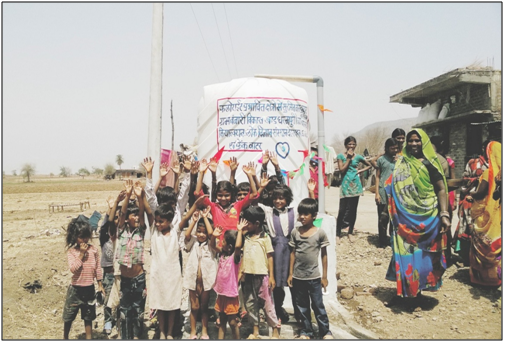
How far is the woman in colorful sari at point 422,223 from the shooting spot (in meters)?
4.33

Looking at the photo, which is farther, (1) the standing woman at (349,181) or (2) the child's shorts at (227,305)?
(1) the standing woman at (349,181)

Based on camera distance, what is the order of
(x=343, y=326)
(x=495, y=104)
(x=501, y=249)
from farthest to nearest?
1. (x=495, y=104)
2. (x=501, y=249)
3. (x=343, y=326)

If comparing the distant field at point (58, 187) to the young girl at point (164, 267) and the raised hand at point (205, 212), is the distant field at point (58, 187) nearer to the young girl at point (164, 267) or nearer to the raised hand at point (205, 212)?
the young girl at point (164, 267)

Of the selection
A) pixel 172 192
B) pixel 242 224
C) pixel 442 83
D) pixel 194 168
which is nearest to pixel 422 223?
pixel 242 224

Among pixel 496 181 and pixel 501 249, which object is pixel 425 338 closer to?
pixel 501 249

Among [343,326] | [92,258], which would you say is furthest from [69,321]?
[343,326]

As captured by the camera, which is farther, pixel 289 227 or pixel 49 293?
pixel 49 293

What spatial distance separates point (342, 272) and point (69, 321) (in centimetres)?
359

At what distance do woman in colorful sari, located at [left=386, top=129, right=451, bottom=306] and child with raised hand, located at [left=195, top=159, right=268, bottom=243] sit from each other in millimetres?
1638

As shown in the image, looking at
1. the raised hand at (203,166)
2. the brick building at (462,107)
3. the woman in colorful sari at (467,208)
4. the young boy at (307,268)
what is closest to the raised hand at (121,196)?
the raised hand at (203,166)

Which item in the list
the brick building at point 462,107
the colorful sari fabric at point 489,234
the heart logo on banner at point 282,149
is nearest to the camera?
the colorful sari fabric at point 489,234

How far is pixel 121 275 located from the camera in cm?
359

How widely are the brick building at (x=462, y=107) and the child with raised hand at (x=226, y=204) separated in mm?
11461

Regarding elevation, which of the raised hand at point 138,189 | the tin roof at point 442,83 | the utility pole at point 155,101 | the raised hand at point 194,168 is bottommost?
the raised hand at point 138,189
